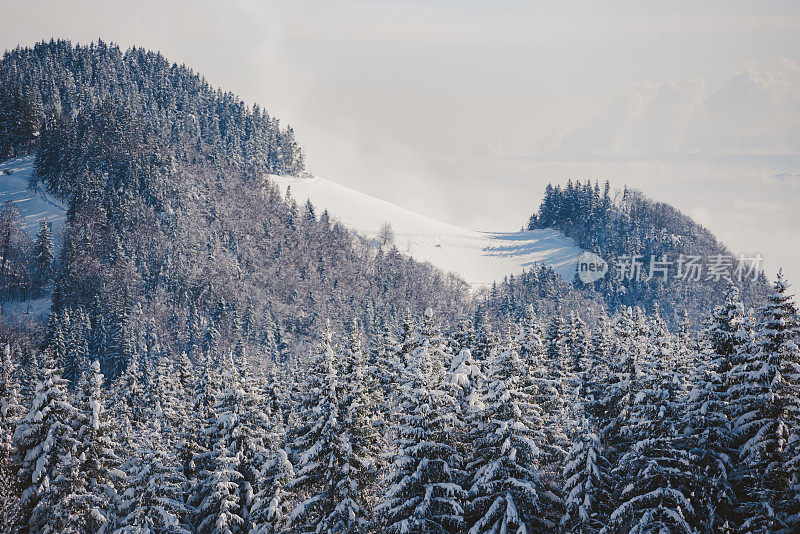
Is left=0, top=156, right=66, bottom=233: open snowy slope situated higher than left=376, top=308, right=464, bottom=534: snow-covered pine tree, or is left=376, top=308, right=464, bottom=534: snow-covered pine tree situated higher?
left=0, top=156, right=66, bottom=233: open snowy slope

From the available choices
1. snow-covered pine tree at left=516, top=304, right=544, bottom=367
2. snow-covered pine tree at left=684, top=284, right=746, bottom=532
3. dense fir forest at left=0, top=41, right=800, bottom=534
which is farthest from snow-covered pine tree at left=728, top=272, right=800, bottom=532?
snow-covered pine tree at left=516, top=304, right=544, bottom=367

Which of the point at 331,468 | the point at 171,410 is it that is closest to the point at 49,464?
the point at 171,410

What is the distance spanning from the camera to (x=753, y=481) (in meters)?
26.3

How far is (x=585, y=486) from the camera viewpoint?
26.4 metres

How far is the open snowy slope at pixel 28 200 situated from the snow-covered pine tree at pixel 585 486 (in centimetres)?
18459

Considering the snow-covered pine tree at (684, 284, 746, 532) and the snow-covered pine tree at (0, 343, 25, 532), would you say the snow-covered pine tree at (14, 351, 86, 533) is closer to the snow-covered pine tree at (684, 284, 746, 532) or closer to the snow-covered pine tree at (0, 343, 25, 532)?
the snow-covered pine tree at (0, 343, 25, 532)

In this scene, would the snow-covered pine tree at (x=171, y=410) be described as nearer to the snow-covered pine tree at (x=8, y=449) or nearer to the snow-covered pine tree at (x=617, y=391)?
the snow-covered pine tree at (x=8, y=449)

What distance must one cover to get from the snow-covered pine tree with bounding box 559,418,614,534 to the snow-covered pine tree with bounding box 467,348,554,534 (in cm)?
131

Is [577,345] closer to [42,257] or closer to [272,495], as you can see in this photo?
[272,495]

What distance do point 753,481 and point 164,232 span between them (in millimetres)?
197955

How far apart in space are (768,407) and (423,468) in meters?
14.9

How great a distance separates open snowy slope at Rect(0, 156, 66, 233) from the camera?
178 m

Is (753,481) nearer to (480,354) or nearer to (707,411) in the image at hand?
(707,411)

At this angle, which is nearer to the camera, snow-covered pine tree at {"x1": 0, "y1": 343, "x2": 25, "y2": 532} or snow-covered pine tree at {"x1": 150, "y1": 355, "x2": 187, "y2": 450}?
snow-covered pine tree at {"x1": 0, "y1": 343, "x2": 25, "y2": 532}
